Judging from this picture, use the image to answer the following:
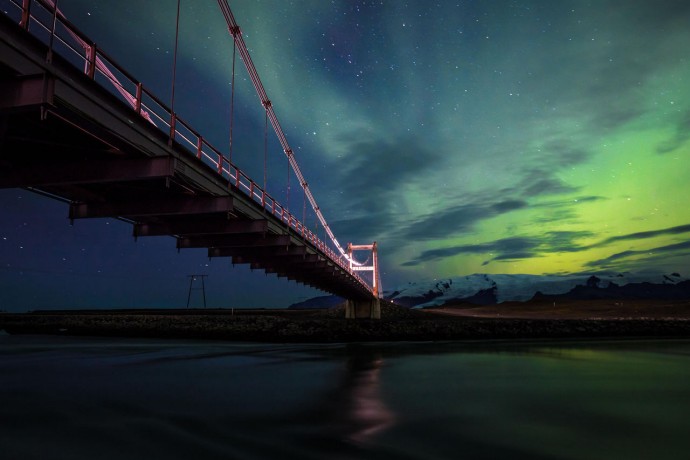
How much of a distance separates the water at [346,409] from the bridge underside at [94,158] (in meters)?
7.22

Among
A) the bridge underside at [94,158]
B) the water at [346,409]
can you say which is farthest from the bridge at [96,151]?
the water at [346,409]

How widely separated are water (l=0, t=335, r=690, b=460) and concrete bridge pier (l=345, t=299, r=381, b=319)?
58.4 meters

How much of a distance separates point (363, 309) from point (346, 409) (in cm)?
6870

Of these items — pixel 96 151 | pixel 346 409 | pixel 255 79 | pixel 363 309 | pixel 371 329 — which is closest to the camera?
pixel 346 409

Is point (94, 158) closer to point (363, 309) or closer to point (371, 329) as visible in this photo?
point (371, 329)

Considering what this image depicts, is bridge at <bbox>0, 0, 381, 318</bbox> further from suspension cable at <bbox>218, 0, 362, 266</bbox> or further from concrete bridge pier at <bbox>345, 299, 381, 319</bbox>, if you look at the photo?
concrete bridge pier at <bbox>345, 299, 381, 319</bbox>

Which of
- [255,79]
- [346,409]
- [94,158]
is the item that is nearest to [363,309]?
[255,79]

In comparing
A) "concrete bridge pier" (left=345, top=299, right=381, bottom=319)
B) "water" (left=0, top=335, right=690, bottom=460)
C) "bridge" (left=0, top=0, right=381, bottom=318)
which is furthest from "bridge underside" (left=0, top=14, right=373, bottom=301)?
"concrete bridge pier" (left=345, top=299, right=381, bottom=319)

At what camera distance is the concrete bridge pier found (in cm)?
7606

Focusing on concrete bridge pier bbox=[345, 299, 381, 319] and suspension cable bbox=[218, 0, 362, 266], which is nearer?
suspension cable bbox=[218, 0, 362, 266]

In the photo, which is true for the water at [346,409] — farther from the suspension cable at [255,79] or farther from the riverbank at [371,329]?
the suspension cable at [255,79]

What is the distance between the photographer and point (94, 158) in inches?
637

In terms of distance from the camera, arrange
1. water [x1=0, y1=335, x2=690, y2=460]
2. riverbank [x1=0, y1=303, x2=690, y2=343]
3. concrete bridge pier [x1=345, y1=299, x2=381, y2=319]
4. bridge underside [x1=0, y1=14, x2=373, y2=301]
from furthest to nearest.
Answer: concrete bridge pier [x1=345, y1=299, x2=381, y2=319] → riverbank [x1=0, y1=303, x2=690, y2=343] → bridge underside [x1=0, y1=14, x2=373, y2=301] → water [x1=0, y1=335, x2=690, y2=460]

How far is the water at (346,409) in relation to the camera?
6.52 metres
